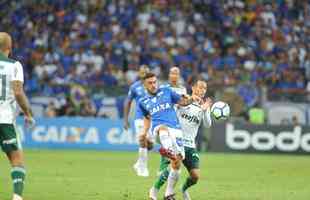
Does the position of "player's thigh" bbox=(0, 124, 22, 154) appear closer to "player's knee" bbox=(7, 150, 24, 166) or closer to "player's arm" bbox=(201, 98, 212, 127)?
"player's knee" bbox=(7, 150, 24, 166)

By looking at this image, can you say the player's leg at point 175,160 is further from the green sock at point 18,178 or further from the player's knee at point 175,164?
the green sock at point 18,178

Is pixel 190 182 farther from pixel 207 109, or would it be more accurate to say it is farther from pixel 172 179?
pixel 207 109

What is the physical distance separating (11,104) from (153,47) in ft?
73.6

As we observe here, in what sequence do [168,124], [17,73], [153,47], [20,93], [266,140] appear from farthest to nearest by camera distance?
[153,47]
[266,140]
[168,124]
[17,73]
[20,93]

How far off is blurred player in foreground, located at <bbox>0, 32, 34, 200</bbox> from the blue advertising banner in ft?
59.3

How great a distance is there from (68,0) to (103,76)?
5.83 metres

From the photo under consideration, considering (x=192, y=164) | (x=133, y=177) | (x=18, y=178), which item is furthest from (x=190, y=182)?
(x=133, y=177)

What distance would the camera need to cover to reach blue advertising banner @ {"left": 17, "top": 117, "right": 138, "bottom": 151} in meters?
31.1

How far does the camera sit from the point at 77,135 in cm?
3125

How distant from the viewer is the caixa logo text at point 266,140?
99.5 feet

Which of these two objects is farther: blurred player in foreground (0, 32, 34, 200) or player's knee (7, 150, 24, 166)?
player's knee (7, 150, 24, 166)

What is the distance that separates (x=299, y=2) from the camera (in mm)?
38031

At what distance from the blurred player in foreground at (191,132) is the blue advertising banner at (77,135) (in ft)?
51.2

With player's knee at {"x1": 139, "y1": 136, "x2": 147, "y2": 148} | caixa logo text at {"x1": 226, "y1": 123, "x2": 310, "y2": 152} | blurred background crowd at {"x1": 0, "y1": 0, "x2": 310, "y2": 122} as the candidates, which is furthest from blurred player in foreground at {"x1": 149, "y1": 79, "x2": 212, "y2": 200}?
blurred background crowd at {"x1": 0, "y1": 0, "x2": 310, "y2": 122}
